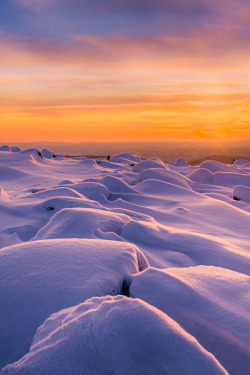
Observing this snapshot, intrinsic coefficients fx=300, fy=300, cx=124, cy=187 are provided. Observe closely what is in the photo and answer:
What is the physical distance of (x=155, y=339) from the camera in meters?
1.13

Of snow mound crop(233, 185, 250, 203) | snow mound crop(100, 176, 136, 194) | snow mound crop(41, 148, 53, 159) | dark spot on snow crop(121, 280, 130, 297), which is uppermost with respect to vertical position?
snow mound crop(41, 148, 53, 159)

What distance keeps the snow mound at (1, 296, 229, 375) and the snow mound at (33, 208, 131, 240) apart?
1455 mm

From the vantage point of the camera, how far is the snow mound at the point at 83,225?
8.74 ft

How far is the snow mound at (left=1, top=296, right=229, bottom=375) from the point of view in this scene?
1057 mm

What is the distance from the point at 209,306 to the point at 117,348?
2.13 ft

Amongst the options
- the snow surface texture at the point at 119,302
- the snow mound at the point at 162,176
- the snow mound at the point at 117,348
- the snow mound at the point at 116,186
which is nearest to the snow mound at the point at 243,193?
the snow mound at the point at 162,176

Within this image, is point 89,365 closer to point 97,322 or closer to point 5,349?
point 97,322

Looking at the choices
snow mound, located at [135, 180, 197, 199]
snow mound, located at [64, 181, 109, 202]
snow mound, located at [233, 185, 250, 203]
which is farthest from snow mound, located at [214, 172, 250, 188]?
snow mound, located at [64, 181, 109, 202]

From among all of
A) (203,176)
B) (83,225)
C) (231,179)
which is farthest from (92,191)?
(231,179)

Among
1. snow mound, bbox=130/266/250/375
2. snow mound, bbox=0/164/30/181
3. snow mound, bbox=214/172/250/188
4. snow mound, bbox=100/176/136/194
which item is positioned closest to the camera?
snow mound, bbox=130/266/250/375

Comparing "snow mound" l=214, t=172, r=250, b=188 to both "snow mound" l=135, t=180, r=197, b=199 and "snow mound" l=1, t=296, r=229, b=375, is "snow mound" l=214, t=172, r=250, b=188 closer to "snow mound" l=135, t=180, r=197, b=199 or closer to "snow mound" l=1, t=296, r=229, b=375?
"snow mound" l=135, t=180, r=197, b=199

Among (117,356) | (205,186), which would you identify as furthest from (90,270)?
(205,186)

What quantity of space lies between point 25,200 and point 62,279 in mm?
3370

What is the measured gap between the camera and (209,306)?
155 centimetres
